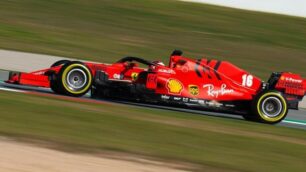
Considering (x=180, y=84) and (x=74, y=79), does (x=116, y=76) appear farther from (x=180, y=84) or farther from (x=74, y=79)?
(x=180, y=84)

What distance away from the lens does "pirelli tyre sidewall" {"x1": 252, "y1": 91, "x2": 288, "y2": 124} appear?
482 inches

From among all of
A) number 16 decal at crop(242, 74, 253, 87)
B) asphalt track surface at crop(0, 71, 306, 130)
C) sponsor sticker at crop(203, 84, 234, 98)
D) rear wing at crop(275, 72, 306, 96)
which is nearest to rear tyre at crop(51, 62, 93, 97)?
asphalt track surface at crop(0, 71, 306, 130)

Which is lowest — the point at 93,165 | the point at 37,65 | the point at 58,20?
the point at 93,165

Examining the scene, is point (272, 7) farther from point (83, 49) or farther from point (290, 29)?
point (83, 49)

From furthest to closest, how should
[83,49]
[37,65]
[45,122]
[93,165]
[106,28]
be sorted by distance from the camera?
[106,28] → [83,49] → [37,65] → [45,122] → [93,165]

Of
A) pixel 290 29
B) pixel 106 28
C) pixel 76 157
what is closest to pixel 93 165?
pixel 76 157

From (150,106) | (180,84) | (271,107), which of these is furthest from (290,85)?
(150,106)

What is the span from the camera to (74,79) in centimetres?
1199

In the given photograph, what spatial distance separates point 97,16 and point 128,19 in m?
1.01

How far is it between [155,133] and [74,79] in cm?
259

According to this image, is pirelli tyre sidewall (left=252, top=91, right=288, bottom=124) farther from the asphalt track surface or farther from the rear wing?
the asphalt track surface

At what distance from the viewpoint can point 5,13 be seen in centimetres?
2188

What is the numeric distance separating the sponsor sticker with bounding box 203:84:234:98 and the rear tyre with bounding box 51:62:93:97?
2.05 meters

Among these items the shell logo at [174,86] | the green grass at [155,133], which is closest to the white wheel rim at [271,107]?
the green grass at [155,133]
